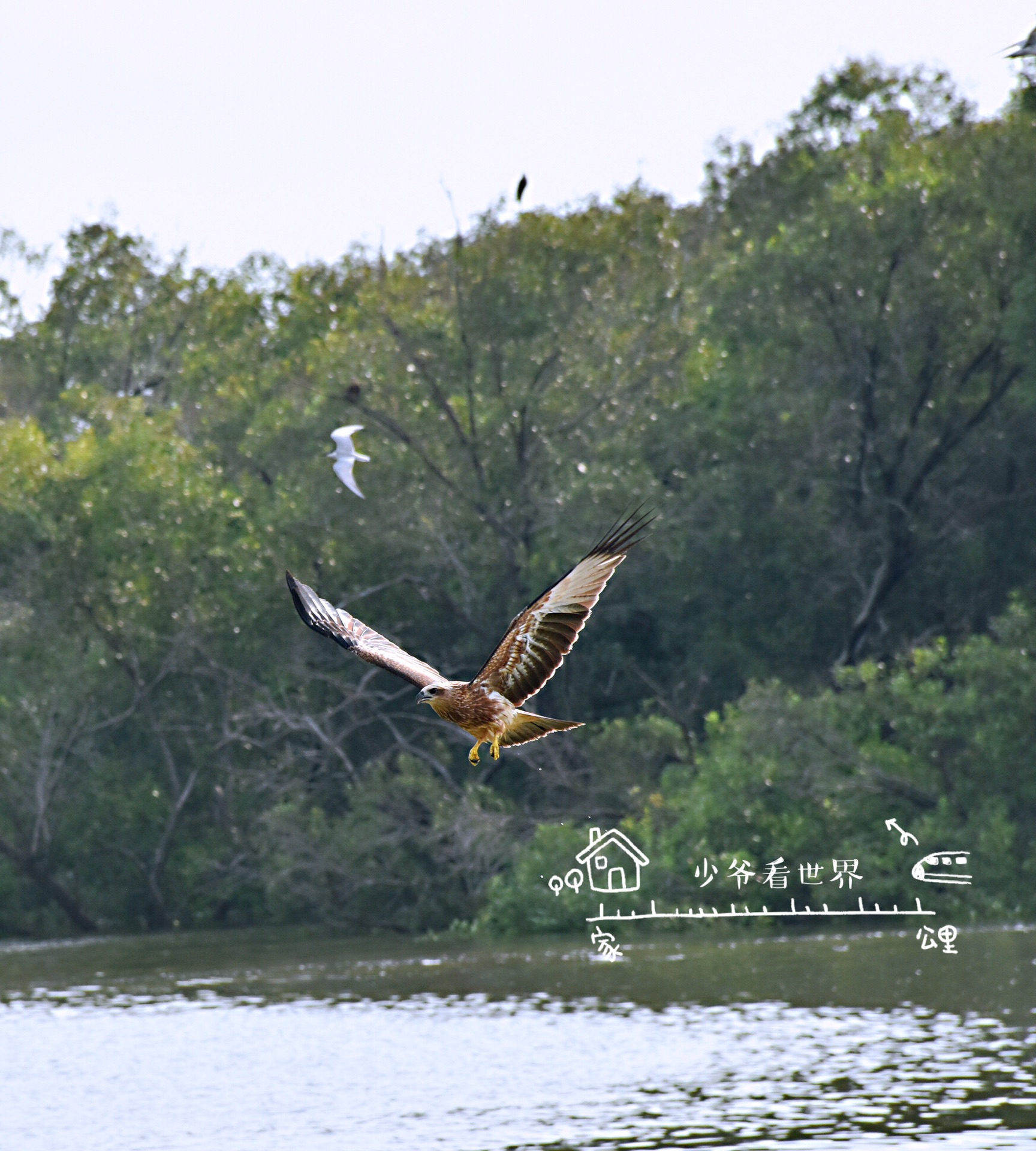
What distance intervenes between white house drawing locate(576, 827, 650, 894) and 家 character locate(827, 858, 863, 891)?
130 inches

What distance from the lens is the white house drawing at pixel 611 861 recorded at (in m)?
32.2

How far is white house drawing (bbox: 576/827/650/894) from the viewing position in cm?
3216

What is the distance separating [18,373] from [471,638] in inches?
838

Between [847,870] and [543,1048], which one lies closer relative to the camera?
[543,1048]

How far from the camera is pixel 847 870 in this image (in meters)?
30.1

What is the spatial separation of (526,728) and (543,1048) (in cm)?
1229

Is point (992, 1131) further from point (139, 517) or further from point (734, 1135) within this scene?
point (139, 517)

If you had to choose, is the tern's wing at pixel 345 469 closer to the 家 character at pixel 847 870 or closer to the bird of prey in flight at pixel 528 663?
the bird of prey in flight at pixel 528 663

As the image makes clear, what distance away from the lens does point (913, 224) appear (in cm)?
3406

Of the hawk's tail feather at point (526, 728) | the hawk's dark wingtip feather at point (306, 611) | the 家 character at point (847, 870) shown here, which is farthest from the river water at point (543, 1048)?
the hawk's tail feather at point (526, 728)

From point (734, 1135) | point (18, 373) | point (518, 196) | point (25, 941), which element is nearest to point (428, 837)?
point (25, 941)

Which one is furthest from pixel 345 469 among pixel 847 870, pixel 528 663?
pixel 847 870

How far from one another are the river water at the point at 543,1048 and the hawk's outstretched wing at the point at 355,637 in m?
6.69

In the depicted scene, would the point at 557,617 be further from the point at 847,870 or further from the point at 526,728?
the point at 847,870
